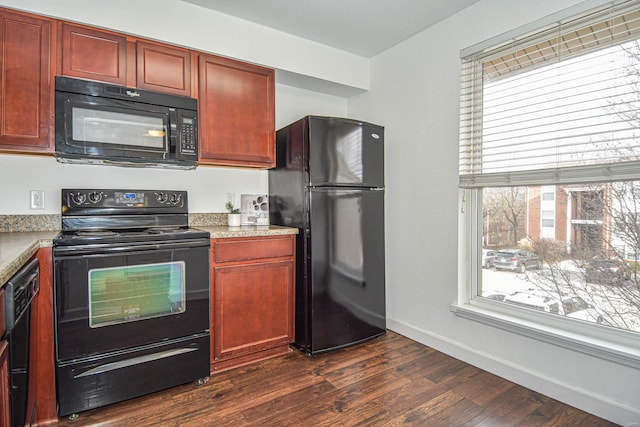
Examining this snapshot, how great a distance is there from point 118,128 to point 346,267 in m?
1.81

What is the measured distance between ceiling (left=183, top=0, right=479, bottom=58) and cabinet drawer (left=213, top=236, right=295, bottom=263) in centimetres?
162

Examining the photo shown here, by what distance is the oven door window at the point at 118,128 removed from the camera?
2.00 metres

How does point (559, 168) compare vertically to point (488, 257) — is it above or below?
above

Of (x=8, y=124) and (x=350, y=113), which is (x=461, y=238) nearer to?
(x=350, y=113)

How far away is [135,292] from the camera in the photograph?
1.94 metres

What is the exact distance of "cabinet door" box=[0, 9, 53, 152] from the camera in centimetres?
185

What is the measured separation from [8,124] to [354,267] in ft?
7.61

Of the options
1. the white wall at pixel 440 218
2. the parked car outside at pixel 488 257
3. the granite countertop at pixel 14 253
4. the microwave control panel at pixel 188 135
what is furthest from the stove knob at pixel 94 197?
the parked car outside at pixel 488 257

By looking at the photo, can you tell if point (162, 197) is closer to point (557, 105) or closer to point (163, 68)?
point (163, 68)

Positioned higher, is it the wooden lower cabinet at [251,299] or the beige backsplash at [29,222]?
the beige backsplash at [29,222]

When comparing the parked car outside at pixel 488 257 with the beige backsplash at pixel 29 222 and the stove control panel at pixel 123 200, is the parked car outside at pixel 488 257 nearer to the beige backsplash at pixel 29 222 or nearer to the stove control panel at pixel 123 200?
the stove control panel at pixel 123 200

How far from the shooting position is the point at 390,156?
3.05 m

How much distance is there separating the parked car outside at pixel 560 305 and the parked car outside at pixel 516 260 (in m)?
0.17

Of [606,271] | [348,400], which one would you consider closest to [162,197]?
[348,400]
